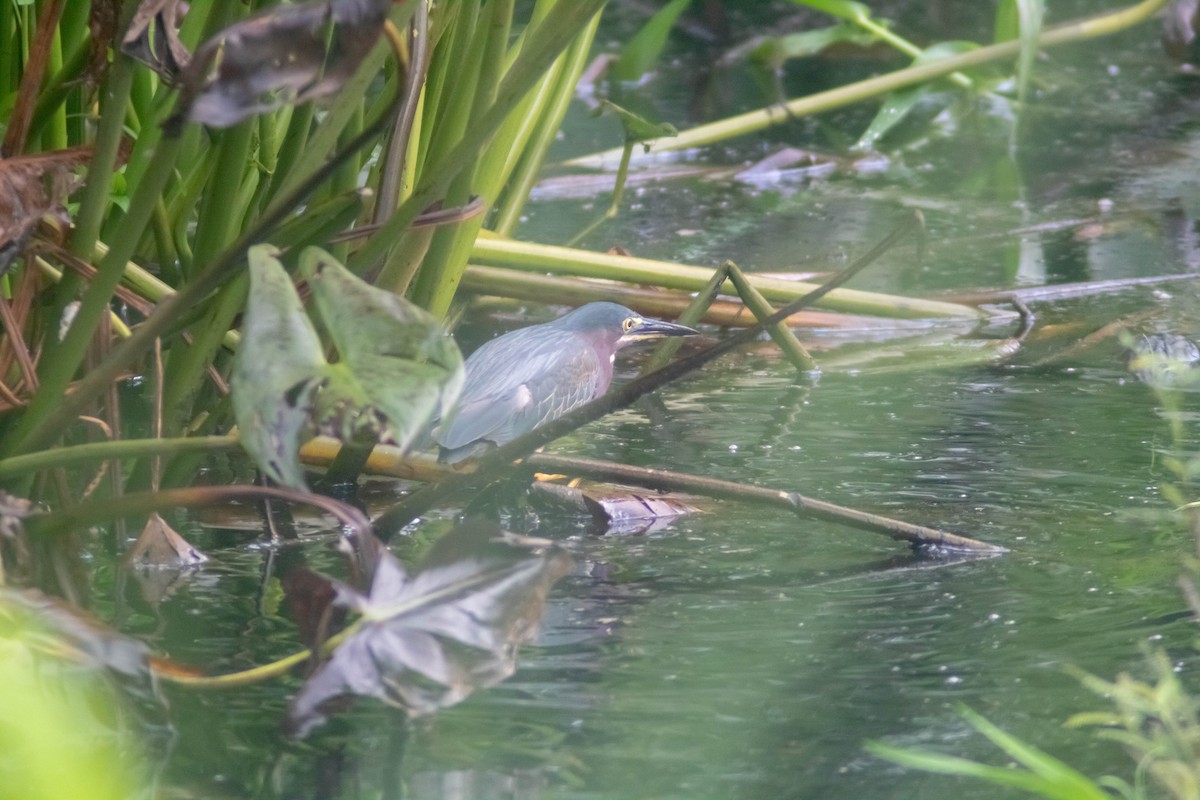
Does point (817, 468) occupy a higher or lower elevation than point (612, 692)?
lower

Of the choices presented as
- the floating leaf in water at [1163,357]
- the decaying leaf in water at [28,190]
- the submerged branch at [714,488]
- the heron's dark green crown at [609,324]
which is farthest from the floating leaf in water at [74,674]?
the floating leaf in water at [1163,357]

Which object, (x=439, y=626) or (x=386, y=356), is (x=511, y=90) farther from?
(x=439, y=626)

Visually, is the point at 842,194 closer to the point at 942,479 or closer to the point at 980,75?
the point at 980,75

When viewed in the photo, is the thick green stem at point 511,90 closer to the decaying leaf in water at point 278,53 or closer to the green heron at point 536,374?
the decaying leaf in water at point 278,53

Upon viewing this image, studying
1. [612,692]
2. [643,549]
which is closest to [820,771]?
[612,692]

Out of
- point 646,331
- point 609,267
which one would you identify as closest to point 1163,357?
point 646,331

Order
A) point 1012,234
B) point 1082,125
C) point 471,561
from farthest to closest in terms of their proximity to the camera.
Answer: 1. point 1082,125
2. point 1012,234
3. point 471,561

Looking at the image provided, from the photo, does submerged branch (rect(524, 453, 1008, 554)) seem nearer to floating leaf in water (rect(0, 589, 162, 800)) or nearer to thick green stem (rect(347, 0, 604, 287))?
thick green stem (rect(347, 0, 604, 287))
